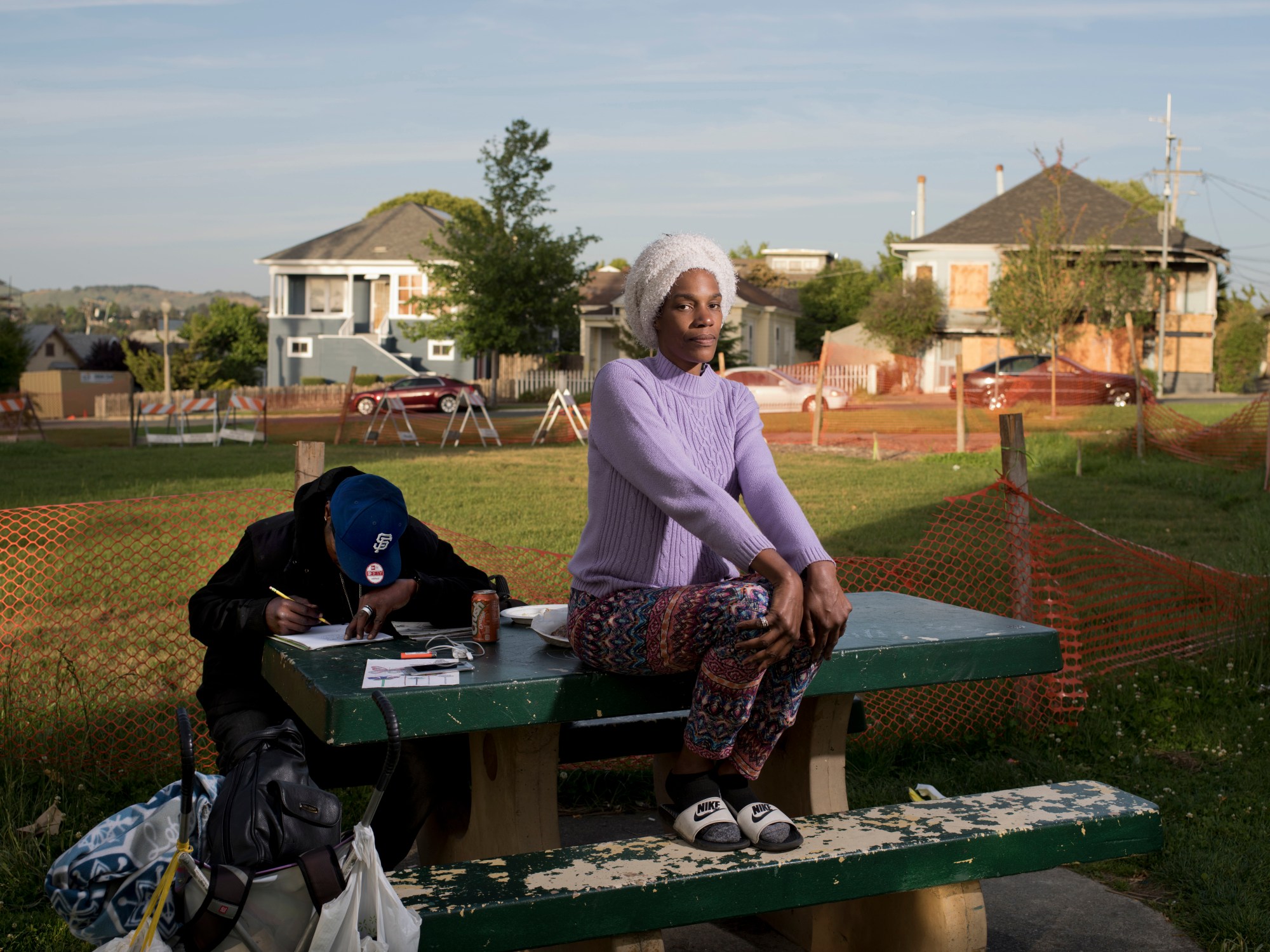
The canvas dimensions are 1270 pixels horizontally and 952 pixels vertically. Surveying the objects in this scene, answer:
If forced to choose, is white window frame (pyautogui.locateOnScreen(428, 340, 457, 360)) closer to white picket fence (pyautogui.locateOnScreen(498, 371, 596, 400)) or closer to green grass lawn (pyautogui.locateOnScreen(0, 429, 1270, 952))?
white picket fence (pyautogui.locateOnScreen(498, 371, 596, 400))

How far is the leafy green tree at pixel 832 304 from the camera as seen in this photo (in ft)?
208

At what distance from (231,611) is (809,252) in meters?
83.4

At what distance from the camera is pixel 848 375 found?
40906mm

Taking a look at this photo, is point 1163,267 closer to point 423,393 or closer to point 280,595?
point 423,393

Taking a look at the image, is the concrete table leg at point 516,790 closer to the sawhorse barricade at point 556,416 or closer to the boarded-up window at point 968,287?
the sawhorse barricade at point 556,416

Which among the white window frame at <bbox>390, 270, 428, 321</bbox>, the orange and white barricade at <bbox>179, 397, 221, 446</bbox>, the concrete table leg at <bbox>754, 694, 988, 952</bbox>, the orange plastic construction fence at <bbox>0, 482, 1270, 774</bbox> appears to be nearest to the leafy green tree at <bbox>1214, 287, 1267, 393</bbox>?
the white window frame at <bbox>390, 270, 428, 321</bbox>

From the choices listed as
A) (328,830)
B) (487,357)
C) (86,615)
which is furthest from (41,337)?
(328,830)

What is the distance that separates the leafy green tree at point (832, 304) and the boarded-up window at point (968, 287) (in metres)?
13.9

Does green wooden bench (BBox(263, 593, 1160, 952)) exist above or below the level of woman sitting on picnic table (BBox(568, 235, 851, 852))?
below

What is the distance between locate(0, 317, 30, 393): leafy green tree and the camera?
38438 millimetres

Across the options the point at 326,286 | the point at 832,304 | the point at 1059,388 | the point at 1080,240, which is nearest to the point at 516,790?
the point at 1059,388

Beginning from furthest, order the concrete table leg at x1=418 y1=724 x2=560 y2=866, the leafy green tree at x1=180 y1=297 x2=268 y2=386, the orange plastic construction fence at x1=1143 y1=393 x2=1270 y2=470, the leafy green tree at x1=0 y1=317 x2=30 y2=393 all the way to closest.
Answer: the leafy green tree at x1=180 y1=297 x2=268 y2=386, the leafy green tree at x1=0 y1=317 x2=30 y2=393, the orange plastic construction fence at x1=1143 y1=393 x2=1270 y2=470, the concrete table leg at x1=418 y1=724 x2=560 y2=866

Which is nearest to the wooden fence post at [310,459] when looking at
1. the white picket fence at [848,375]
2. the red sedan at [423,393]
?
the red sedan at [423,393]

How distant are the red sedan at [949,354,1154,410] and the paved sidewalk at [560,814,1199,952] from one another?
941 inches
